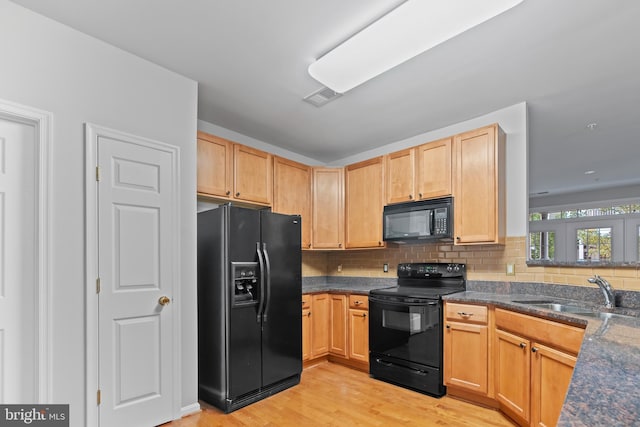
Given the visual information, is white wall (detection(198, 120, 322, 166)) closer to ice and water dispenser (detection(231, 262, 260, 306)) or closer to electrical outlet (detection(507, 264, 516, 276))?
ice and water dispenser (detection(231, 262, 260, 306))

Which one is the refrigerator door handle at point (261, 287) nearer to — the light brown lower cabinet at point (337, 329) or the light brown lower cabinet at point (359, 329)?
the light brown lower cabinet at point (337, 329)

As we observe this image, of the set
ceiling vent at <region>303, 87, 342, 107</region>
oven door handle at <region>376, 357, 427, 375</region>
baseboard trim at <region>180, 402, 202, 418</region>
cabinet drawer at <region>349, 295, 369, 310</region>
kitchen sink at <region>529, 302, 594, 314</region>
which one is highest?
ceiling vent at <region>303, 87, 342, 107</region>

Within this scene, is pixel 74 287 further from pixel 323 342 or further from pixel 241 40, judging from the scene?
pixel 323 342

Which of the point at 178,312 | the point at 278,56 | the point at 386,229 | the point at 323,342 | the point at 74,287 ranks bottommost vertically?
the point at 323,342

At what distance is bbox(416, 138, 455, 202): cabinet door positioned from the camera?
349cm

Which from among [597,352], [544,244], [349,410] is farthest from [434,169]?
[544,244]

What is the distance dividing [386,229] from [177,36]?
2.63 metres

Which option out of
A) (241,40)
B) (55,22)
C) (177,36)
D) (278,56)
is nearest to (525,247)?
(278,56)

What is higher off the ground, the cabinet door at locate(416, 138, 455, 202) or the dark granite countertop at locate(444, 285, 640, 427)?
the cabinet door at locate(416, 138, 455, 202)

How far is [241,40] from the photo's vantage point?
2344 millimetres

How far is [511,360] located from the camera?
2.57 m

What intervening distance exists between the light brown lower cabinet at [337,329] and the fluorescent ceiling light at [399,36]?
225cm

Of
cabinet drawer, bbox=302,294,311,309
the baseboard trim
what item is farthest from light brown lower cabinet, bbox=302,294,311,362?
the baseboard trim

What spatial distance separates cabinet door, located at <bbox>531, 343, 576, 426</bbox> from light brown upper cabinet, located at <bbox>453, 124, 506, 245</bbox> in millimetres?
1155
